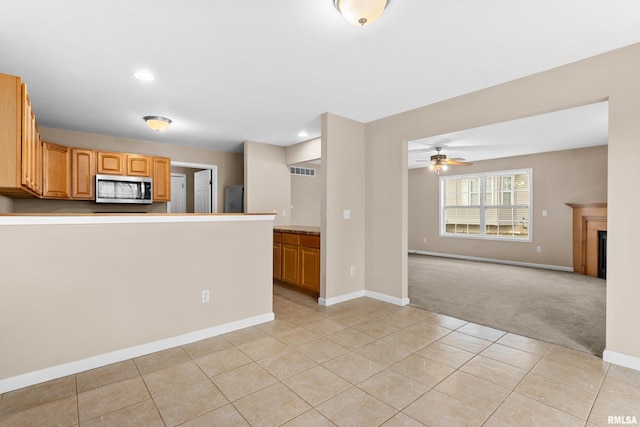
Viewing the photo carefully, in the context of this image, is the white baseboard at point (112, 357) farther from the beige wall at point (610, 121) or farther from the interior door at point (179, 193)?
the interior door at point (179, 193)

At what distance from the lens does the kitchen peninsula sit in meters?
2.15

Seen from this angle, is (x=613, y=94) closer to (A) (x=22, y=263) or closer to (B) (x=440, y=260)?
(A) (x=22, y=263)

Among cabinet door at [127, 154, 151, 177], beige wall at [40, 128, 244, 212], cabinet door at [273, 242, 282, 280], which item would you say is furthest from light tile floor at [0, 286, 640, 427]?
beige wall at [40, 128, 244, 212]

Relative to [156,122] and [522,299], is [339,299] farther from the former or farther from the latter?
[156,122]

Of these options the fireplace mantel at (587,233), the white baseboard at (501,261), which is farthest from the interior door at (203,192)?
the fireplace mantel at (587,233)

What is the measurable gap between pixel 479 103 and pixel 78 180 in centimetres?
541

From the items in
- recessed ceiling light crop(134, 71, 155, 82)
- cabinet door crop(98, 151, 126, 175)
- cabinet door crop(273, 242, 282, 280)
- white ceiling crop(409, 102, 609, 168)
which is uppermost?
recessed ceiling light crop(134, 71, 155, 82)

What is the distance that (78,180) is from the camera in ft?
15.2

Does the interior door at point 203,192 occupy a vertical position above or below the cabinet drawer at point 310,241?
above

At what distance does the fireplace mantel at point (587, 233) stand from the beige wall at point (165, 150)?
665cm

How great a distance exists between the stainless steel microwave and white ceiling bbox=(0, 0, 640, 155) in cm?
122

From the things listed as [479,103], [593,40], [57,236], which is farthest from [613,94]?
[57,236]

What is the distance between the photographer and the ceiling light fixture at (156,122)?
13.4 feet

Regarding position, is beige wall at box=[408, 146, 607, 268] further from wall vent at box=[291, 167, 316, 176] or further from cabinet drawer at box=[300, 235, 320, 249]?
cabinet drawer at box=[300, 235, 320, 249]
